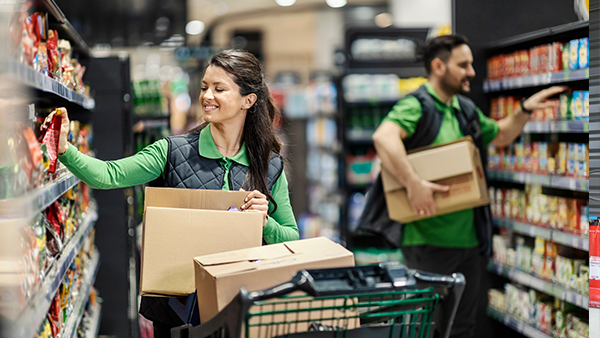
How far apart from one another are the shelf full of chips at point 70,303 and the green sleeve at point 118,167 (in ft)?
1.71

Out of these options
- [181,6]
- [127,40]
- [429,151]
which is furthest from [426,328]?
[127,40]

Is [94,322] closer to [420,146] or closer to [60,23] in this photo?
[60,23]

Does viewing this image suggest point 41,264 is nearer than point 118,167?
Yes

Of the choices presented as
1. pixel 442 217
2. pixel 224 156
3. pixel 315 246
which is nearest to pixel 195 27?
pixel 442 217

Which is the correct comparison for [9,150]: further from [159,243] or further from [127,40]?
[127,40]

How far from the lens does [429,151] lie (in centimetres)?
324

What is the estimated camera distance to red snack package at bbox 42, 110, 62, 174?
5.73 ft

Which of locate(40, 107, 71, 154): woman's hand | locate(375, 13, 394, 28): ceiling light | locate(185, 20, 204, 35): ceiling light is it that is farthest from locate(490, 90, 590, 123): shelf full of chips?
locate(185, 20, 204, 35): ceiling light

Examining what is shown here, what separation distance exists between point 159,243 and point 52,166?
414 millimetres

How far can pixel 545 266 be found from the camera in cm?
345

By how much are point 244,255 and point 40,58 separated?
1.00 m

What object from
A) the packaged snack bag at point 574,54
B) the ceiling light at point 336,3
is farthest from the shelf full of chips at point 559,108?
the ceiling light at point 336,3

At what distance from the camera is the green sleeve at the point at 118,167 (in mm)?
1874

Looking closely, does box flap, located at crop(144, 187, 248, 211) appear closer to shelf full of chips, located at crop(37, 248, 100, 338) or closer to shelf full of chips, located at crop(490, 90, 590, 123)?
shelf full of chips, located at crop(37, 248, 100, 338)
